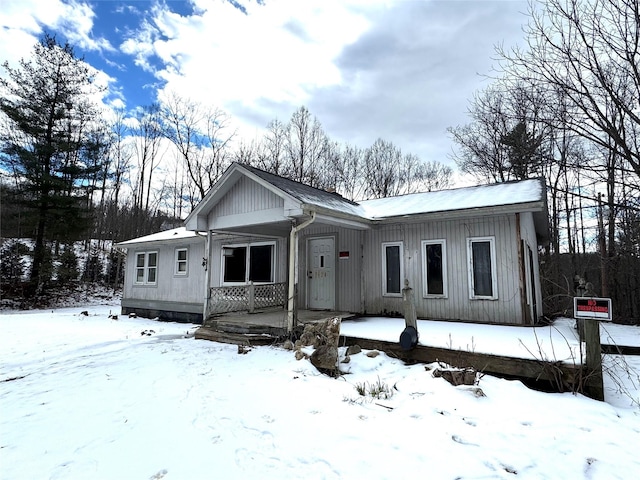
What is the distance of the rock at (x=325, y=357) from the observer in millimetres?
5496

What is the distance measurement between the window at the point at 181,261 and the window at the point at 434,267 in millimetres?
9300

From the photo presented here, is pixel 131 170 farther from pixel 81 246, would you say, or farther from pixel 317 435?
pixel 317 435

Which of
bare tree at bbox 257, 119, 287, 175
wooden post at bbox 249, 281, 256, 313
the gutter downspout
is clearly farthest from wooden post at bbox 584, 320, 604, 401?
bare tree at bbox 257, 119, 287, 175

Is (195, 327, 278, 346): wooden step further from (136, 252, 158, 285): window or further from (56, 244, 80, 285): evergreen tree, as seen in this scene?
(56, 244, 80, 285): evergreen tree

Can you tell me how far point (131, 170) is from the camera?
88.0 ft

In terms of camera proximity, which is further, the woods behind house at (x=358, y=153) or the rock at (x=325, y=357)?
the woods behind house at (x=358, y=153)

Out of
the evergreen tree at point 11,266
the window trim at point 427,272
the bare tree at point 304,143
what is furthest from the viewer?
the bare tree at point 304,143

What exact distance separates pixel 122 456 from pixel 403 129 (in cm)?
2004

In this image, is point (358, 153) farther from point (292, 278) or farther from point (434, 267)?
point (292, 278)

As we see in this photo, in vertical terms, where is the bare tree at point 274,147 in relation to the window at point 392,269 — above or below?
above

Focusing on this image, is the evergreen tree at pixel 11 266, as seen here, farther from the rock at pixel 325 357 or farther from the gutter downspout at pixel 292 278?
the rock at pixel 325 357

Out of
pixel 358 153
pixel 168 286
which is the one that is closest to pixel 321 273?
pixel 168 286

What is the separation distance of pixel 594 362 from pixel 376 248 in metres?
5.53

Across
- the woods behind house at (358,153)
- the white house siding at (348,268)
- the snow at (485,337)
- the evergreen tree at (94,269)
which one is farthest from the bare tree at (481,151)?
the evergreen tree at (94,269)
